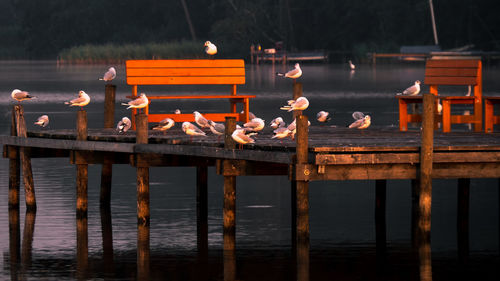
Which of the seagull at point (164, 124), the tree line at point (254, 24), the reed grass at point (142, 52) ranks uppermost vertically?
the seagull at point (164, 124)

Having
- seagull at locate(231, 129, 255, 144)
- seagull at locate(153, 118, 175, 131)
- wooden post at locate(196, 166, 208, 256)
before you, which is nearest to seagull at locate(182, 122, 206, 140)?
seagull at locate(153, 118, 175, 131)

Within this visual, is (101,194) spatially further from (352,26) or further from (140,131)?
(352,26)

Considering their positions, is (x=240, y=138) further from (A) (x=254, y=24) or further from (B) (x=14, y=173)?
(A) (x=254, y=24)

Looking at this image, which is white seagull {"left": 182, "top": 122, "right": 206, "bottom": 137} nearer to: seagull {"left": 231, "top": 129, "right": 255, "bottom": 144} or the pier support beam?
seagull {"left": 231, "top": 129, "right": 255, "bottom": 144}

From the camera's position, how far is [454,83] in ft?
70.3

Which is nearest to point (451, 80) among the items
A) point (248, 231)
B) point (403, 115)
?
point (403, 115)

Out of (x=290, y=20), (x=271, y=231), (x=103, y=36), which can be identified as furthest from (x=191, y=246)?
(x=103, y=36)

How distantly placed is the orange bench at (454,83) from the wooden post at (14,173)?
22.1 feet

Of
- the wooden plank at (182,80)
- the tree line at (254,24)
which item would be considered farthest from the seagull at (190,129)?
the tree line at (254,24)

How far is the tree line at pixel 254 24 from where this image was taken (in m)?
101

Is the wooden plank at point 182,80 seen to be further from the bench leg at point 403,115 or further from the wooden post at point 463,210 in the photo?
the wooden post at point 463,210

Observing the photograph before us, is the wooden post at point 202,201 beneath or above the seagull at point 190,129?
beneath

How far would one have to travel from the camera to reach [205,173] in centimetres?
2272

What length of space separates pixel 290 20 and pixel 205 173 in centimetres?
8588
